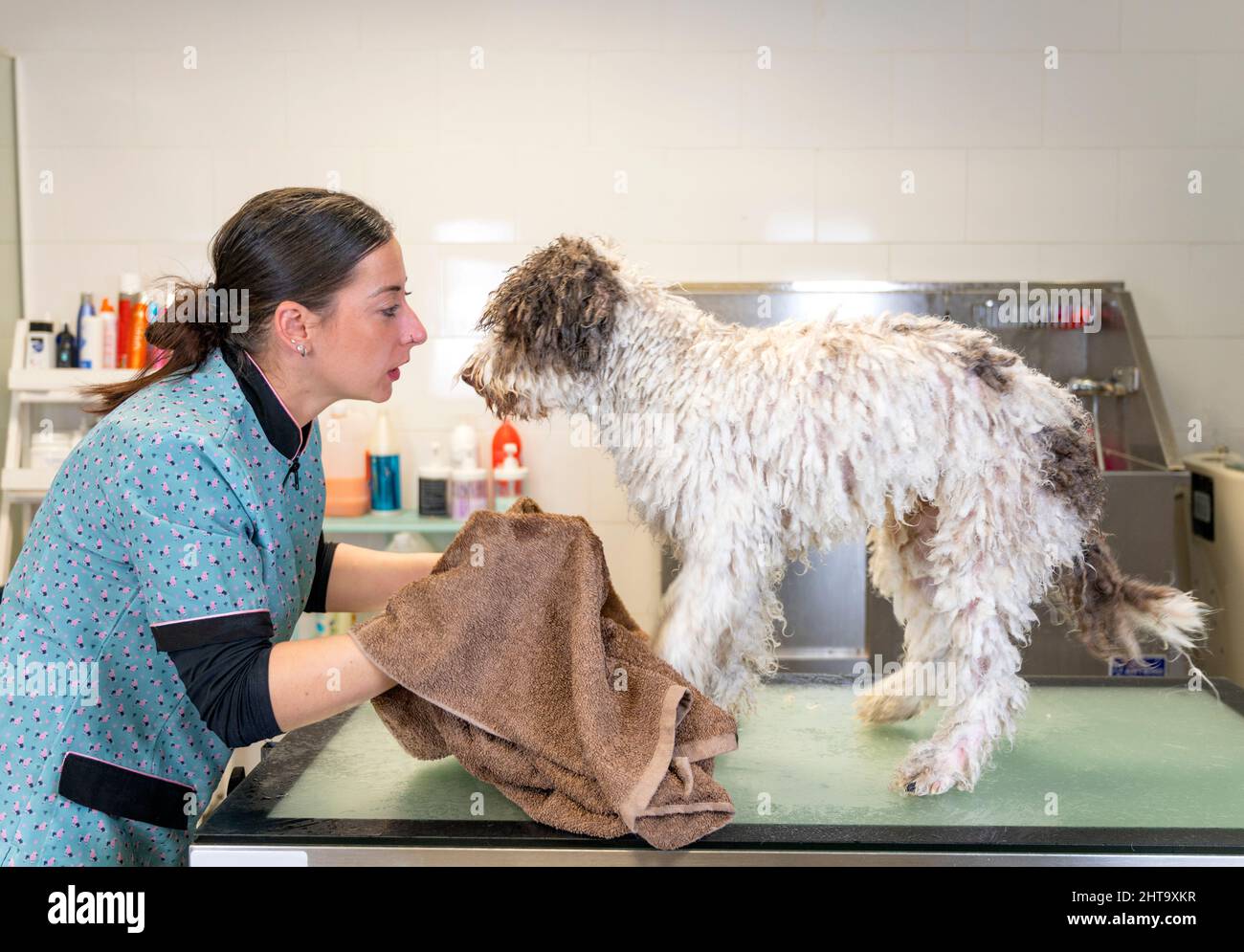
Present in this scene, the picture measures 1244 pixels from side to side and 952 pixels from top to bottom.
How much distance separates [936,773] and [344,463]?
2.11m

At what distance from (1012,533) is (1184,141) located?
2321 millimetres

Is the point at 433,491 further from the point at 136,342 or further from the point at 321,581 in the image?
the point at 321,581

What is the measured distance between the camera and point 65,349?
10.00ft

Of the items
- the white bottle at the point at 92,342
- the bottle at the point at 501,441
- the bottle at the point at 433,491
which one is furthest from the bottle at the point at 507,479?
the white bottle at the point at 92,342

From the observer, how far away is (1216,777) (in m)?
1.33

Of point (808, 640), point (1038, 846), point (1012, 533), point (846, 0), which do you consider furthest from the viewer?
point (846, 0)

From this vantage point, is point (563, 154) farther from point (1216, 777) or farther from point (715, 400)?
point (1216, 777)

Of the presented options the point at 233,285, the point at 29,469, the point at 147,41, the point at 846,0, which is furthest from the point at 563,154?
the point at 233,285

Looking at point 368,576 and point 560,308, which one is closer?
point 560,308

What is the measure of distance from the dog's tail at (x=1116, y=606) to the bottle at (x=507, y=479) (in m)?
1.86

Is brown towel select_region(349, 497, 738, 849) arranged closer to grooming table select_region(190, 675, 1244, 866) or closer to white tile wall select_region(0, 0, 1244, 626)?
grooming table select_region(190, 675, 1244, 866)

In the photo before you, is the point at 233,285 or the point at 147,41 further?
the point at 147,41
